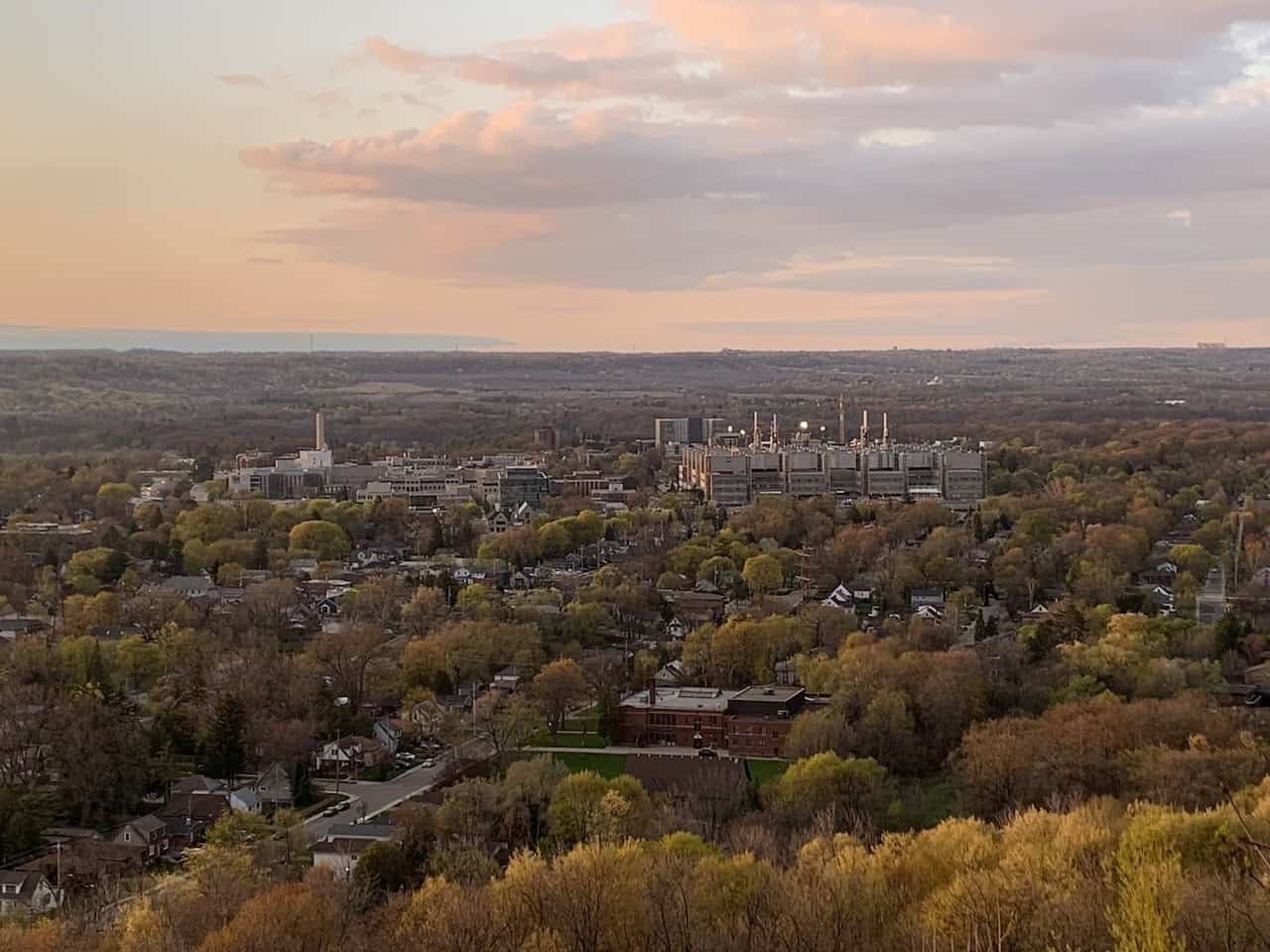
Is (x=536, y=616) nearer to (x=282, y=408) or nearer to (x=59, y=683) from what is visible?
(x=59, y=683)

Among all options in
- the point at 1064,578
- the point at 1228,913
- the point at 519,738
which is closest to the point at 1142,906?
the point at 1228,913

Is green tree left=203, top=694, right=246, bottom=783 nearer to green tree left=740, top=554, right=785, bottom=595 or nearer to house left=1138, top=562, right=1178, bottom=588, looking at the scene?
green tree left=740, top=554, right=785, bottom=595

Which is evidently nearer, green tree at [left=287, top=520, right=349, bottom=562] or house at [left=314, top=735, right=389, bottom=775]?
house at [left=314, top=735, right=389, bottom=775]

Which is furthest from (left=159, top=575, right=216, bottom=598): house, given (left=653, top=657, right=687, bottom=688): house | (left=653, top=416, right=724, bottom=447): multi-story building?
(left=653, top=416, right=724, bottom=447): multi-story building

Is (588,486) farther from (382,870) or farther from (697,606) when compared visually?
(382,870)

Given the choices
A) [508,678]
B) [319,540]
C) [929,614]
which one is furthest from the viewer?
[319,540]

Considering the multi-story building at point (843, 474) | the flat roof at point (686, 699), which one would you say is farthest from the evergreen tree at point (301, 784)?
the multi-story building at point (843, 474)

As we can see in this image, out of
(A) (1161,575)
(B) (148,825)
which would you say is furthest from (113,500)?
(B) (148,825)

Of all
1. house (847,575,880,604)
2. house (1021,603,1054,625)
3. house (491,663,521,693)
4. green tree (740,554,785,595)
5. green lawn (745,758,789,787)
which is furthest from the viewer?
green tree (740,554,785,595)

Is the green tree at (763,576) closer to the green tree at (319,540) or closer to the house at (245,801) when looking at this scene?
the green tree at (319,540)
